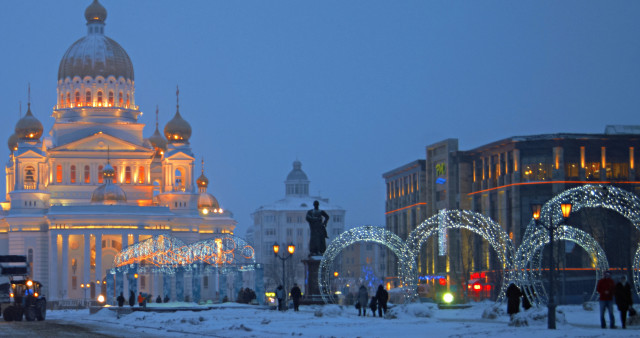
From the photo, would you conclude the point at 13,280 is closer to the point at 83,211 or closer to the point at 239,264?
the point at 239,264

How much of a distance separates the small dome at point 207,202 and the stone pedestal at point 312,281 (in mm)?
87470

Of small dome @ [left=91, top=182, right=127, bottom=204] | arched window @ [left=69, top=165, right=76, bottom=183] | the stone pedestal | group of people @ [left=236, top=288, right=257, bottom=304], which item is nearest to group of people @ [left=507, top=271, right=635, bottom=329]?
the stone pedestal

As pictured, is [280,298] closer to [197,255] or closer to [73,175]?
[197,255]

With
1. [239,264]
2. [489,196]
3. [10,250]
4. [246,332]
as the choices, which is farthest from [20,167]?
[246,332]

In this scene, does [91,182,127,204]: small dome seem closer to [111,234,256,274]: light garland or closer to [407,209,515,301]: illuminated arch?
[111,234,256,274]: light garland

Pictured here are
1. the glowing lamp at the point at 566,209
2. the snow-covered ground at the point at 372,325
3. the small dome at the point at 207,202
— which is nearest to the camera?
the snow-covered ground at the point at 372,325

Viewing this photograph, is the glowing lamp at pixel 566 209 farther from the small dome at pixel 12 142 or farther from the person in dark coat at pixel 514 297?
the small dome at pixel 12 142

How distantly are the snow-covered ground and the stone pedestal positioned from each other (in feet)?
4.02

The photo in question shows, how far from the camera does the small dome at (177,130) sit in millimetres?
137250

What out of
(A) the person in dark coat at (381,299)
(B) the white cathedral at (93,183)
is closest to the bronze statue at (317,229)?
(A) the person in dark coat at (381,299)

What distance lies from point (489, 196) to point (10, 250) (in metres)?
46.2

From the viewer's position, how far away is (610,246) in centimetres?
8681

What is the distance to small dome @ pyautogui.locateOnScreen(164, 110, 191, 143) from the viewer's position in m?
137

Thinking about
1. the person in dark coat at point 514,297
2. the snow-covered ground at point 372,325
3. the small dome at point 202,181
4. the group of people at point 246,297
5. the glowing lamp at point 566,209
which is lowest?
the group of people at point 246,297
